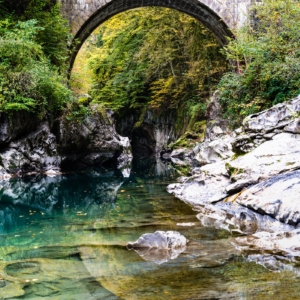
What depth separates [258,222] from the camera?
558cm

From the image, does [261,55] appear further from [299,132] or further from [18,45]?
[18,45]

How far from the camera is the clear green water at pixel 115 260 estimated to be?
3311 mm

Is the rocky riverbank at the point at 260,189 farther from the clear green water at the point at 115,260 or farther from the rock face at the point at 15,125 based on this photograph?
the rock face at the point at 15,125

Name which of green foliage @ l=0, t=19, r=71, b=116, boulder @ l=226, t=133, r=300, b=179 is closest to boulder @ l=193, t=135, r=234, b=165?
boulder @ l=226, t=133, r=300, b=179

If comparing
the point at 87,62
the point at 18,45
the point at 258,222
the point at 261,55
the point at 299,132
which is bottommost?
the point at 258,222

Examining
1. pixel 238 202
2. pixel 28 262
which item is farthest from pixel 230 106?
pixel 28 262

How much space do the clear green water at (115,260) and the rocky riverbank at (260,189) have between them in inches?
13.8

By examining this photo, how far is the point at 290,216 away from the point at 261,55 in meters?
8.64

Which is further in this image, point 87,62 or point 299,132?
point 87,62

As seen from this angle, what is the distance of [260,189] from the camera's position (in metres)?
6.17

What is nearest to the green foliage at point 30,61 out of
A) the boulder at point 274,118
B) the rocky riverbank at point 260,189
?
the rocky riverbank at point 260,189

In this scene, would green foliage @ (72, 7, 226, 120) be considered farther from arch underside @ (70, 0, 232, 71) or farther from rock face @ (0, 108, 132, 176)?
rock face @ (0, 108, 132, 176)

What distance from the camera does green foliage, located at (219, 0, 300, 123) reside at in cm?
1179

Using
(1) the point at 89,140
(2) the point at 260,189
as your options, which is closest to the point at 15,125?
(1) the point at 89,140
